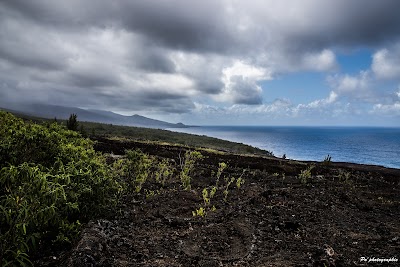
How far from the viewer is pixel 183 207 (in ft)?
32.4

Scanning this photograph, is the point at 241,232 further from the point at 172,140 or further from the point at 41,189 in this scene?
the point at 172,140

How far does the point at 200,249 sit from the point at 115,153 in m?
18.5

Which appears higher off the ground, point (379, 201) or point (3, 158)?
point (3, 158)

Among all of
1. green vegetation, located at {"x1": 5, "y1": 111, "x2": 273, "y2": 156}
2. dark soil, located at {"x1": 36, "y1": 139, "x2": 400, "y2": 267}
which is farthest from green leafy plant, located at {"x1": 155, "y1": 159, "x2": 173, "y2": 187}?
green vegetation, located at {"x1": 5, "y1": 111, "x2": 273, "y2": 156}

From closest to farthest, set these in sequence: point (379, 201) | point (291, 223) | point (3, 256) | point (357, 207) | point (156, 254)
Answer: point (3, 256)
point (156, 254)
point (291, 223)
point (357, 207)
point (379, 201)

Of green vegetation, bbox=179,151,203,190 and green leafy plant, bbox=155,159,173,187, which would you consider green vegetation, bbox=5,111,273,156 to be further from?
green leafy plant, bbox=155,159,173,187

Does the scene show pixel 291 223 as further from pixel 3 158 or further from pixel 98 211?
pixel 3 158

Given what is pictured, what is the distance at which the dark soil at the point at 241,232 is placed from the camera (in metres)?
6.00

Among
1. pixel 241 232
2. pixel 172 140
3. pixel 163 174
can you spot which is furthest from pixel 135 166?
pixel 172 140

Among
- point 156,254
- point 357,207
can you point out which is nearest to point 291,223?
point 156,254

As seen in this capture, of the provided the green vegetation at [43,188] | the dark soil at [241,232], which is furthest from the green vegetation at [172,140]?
the green vegetation at [43,188]

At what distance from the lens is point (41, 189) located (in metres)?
4.39

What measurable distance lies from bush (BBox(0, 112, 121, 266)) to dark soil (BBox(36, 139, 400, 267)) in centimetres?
60

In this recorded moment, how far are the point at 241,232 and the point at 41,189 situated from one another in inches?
203
